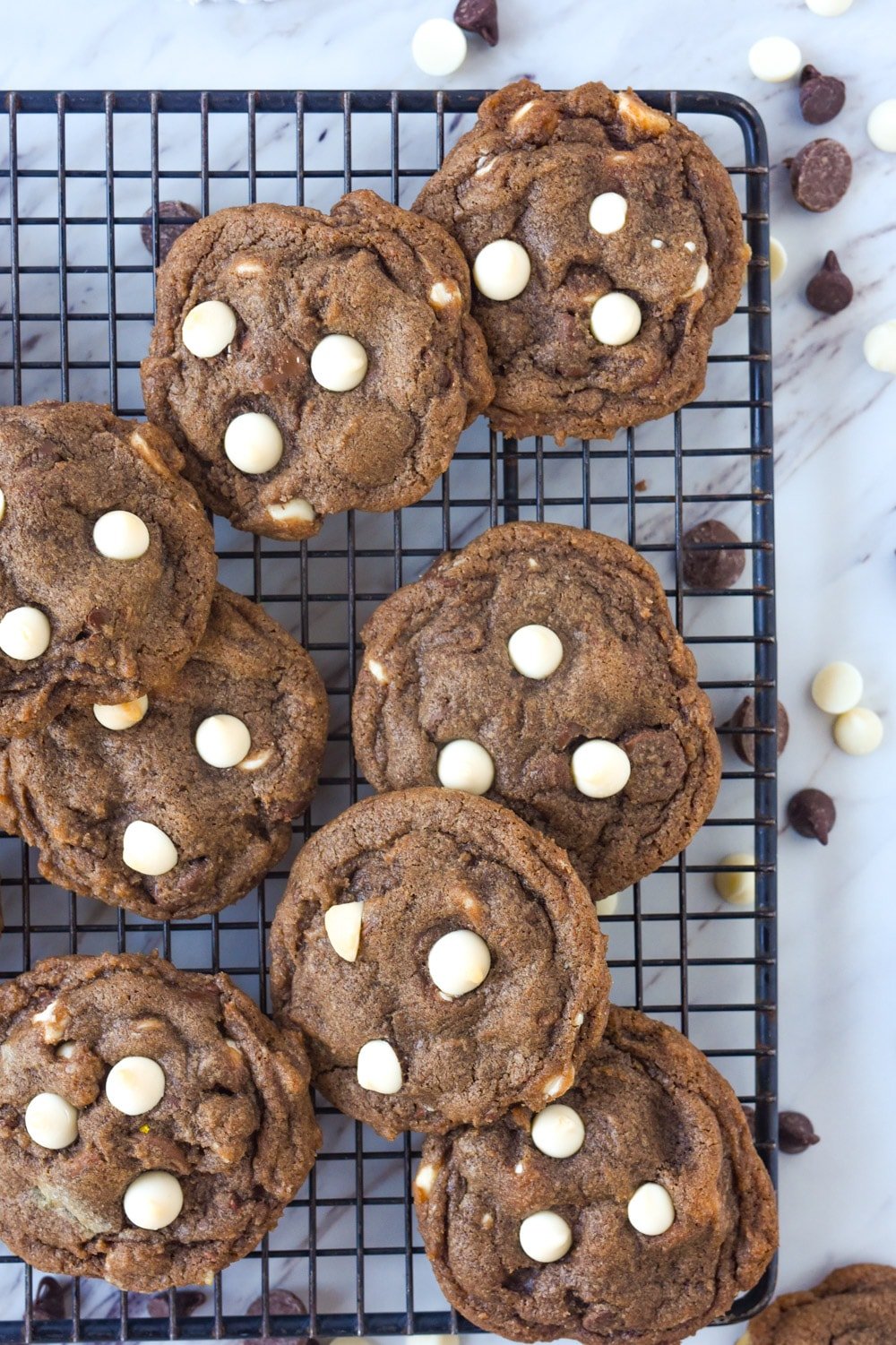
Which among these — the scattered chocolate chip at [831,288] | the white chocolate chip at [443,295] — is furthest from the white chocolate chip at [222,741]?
the scattered chocolate chip at [831,288]

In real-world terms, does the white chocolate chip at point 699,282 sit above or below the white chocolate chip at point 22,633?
above

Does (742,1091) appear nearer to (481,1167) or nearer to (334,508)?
(481,1167)

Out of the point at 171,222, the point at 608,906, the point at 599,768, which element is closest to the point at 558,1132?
the point at 608,906

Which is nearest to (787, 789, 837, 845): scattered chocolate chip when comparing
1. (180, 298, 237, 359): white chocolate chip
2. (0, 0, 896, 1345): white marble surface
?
(0, 0, 896, 1345): white marble surface

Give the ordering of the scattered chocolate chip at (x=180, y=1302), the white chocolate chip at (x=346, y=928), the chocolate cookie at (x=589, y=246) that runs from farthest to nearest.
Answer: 1. the scattered chocolate chip at (x=180, y=1302)
2. the chocolate cookie at (x=589, y=246)
3. the white chocolate chip at (x=346, y=928)

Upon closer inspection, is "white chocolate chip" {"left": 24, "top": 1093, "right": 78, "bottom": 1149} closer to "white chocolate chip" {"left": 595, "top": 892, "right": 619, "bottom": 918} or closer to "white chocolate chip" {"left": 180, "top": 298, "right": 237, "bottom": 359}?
"white chocolate chip" {"left": 595, "top": 892, "right": 619, "bottom": 918}

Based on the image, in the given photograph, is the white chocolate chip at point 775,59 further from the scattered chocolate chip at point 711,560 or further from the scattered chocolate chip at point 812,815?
the scattered chocolate chip at point 812,815
